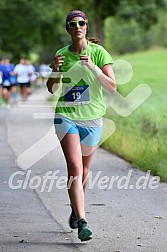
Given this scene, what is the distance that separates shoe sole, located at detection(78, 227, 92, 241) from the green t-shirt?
102 cm

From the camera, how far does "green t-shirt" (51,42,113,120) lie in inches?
306

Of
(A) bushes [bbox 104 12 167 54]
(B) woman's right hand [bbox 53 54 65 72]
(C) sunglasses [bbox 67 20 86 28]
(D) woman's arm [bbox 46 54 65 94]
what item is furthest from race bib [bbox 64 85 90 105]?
(A) bushes [bbox 104 12 167 54]

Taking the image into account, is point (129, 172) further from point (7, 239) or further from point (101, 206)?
point (7, 239)

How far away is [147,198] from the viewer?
10391mm

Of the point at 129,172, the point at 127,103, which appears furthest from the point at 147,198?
the point at 127,103

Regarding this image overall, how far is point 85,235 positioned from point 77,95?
124cm

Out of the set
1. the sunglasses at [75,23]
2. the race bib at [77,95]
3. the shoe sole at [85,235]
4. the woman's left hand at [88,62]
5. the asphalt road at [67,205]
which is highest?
the sunglasses at [75,23]

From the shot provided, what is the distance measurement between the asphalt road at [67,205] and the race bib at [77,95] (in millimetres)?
1234

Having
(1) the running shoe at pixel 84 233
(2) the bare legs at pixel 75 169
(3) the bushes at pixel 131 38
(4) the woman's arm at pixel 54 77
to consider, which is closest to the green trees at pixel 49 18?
(4) the woman's arm at pixel 54 77

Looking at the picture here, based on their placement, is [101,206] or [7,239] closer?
[7,239]

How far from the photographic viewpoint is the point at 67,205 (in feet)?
32.5

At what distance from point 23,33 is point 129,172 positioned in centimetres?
5193

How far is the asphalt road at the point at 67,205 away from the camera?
7.73m

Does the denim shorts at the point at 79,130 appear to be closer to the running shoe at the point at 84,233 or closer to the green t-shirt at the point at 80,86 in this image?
the green t-shirt at the point at 80,86
